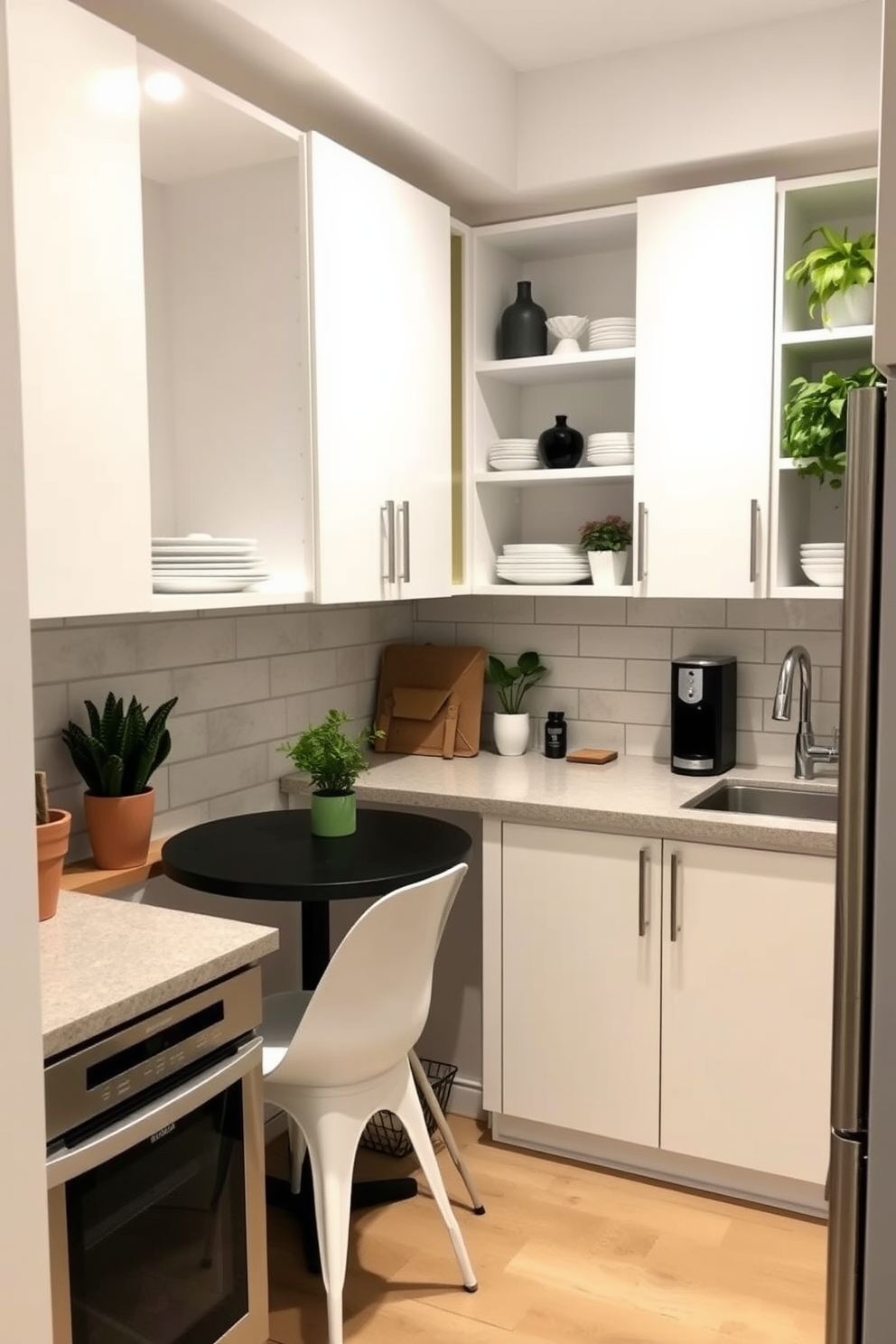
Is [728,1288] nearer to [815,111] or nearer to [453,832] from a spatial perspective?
[453,832]

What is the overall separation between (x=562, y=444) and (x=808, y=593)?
2.66 ft

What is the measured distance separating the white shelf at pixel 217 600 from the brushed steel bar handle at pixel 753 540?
1.07 meters

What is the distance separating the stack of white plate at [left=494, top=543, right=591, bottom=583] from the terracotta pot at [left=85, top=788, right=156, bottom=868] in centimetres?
126

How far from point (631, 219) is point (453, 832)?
164 centimetres

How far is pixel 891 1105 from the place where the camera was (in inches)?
42.3

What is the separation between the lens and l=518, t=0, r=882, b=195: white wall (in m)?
2.65

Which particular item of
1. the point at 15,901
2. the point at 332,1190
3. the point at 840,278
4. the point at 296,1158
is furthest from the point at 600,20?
the point at 296,1158

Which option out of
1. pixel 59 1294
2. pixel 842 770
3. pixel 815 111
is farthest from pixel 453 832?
pixel 815 111

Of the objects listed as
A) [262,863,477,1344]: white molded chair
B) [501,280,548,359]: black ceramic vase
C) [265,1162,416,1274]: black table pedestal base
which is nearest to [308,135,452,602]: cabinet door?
[501,280,548,359]: black ceramic vase

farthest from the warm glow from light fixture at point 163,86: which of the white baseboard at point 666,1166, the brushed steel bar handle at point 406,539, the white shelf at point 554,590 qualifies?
the white baseboard at point 666,1166

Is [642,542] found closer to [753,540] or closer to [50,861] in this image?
[753,540]

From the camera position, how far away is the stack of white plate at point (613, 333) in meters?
3.02

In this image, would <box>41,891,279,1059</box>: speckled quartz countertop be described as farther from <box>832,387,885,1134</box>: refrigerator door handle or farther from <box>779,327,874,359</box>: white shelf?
<box>779,327,874,359</box>: white shelf

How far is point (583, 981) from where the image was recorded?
281 cm
